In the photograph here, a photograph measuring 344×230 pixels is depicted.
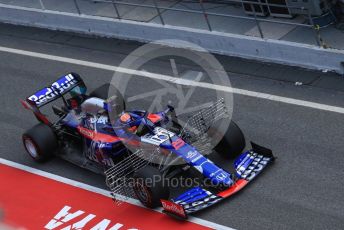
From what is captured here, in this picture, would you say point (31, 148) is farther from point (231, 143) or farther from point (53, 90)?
point (231, 143)

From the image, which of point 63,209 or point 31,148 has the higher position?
point 31,148

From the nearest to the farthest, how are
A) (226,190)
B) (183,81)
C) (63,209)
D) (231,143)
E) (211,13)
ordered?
1. (226,190)
2. (63,209)
3. (231,143)
4. (183,81)
5. (211,13)

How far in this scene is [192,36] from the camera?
17078 mm

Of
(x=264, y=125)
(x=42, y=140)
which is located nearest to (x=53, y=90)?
(x=42, y=140)

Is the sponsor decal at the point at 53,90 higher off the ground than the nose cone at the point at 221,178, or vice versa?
the sponsor decal at the point at 53,90

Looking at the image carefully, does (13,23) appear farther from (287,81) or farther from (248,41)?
(287,81)

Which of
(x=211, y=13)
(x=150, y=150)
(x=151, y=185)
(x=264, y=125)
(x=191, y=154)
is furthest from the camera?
(x=211, y=13)

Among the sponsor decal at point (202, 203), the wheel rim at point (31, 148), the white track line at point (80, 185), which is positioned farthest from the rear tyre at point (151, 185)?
the wheel rim at point (31, 148)

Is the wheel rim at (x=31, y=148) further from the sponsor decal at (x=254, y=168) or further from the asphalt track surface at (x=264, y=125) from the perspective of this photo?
the sponsor decal at (x=254, y=168)

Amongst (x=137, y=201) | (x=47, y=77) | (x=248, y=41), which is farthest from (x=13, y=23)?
(x=137, y=201)

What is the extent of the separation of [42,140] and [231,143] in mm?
3381

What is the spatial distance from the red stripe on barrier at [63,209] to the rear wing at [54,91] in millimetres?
1395

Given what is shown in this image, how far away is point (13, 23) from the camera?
2073 cm

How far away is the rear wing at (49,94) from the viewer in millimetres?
13836
